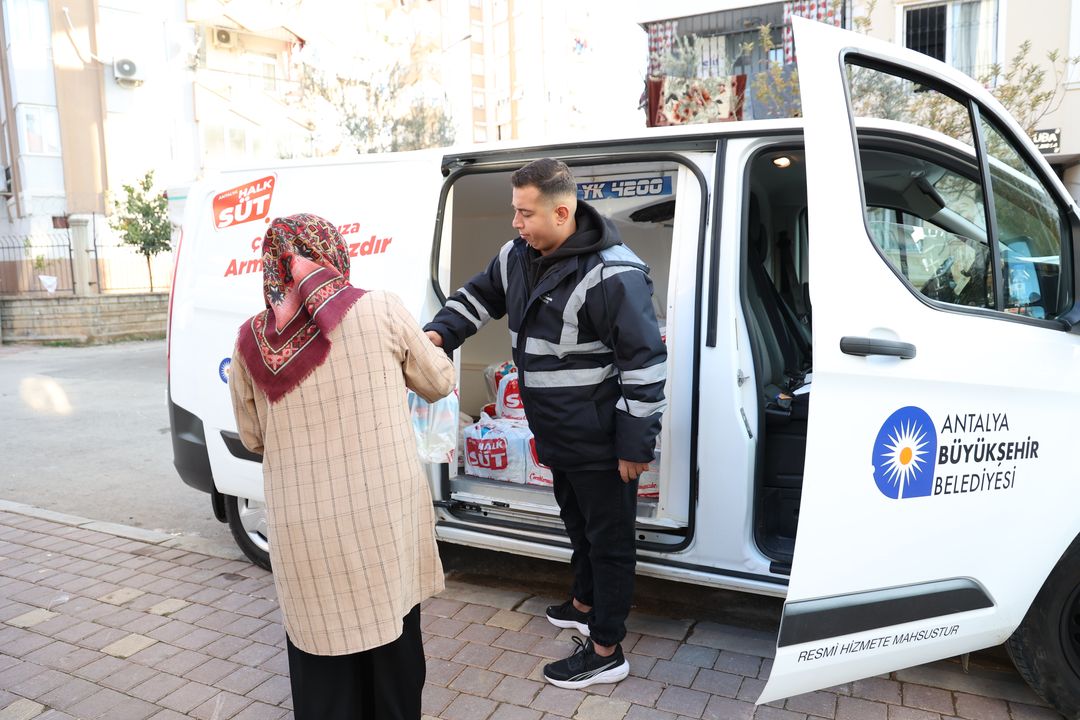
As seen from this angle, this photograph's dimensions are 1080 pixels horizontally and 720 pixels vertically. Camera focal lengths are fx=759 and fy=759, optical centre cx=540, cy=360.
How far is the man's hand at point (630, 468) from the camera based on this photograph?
2646 mm

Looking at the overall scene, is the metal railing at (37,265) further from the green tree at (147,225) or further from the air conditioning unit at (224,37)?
the air conditioning unit at (224,37)

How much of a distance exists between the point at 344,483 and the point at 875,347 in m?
1.45

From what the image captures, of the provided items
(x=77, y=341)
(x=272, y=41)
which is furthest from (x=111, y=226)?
(x=272, y=41)

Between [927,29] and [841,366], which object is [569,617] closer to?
[841,366]

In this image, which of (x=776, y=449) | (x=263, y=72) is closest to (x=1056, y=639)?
(x=776, y=449)

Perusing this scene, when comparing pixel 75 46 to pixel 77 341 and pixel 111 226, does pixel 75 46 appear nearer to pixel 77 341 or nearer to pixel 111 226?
pixel 111 226

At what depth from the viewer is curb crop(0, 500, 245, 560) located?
4.46m

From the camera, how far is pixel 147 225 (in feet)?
68.7

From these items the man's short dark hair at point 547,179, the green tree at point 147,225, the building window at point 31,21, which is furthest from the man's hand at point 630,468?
the building window at point 31,21

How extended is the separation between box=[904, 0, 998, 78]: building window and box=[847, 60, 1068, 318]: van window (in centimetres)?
1256

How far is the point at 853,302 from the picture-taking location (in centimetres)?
197

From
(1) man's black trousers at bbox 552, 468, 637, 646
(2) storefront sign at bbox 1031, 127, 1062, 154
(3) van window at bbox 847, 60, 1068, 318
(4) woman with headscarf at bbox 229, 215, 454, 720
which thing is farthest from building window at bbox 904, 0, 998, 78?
(4) woman with headscarf at bbox 229, 215, 454, 720

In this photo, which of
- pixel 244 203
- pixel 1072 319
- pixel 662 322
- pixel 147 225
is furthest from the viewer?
pixel 147 225

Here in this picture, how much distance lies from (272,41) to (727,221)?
30.8m
